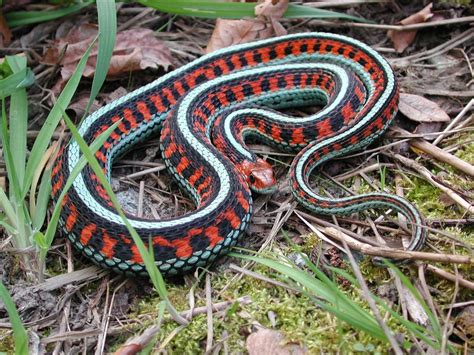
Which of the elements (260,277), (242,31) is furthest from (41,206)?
(242,31)

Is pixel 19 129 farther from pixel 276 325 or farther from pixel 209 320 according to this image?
pixel 276 325

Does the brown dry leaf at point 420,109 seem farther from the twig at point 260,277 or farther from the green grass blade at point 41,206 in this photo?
the green grass blade at point 41,206

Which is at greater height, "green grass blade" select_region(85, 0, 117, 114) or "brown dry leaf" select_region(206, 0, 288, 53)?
"green grass blade" select_region(85, 0, 117, 114)

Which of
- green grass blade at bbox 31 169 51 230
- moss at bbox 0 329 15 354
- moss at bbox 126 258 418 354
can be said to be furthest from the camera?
green grass blade at bbox 31 169 51 230

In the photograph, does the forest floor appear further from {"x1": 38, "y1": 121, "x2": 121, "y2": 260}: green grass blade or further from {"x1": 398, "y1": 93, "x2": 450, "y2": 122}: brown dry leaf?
{"x1": 38, "y1": 121, "x2": 121, "y2": 260}: green grass blade

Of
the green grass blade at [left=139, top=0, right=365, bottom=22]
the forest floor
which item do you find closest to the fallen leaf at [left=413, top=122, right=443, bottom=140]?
the forest floor

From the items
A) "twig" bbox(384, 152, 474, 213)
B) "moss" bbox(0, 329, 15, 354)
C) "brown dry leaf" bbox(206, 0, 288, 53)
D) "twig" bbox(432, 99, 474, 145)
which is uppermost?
"brown dry leaf" bbox(206, 0, 288, 53)
